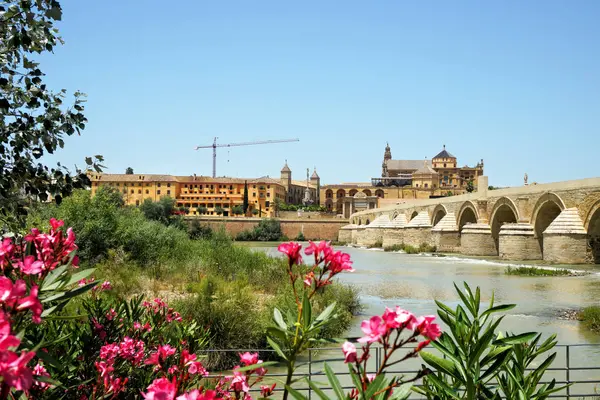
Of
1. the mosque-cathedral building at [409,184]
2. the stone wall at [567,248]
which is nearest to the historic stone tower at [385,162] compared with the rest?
the mosque-cathedral building at [409,184]

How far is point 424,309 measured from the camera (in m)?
13.0

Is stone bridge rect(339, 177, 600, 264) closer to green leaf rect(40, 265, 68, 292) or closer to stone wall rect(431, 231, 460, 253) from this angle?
→ stone wall rect(431, 231, 460, 253)

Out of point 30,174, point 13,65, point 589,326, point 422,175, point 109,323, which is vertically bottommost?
point 589,326

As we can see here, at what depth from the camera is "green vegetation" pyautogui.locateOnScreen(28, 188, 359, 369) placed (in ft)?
26.1

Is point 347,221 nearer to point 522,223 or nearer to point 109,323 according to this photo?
point 522,223

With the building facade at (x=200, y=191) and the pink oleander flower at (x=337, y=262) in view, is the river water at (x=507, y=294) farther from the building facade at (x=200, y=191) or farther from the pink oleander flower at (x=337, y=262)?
the building facade at (x=200, y=191)

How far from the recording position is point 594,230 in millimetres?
23953

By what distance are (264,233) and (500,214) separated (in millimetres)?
34177

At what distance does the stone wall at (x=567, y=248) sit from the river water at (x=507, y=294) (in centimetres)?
101

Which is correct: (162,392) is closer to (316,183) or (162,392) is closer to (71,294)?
(71,294)

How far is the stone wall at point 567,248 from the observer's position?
23.8 metres

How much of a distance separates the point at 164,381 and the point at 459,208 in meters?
36.6

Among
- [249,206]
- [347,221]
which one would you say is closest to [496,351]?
[347,221]

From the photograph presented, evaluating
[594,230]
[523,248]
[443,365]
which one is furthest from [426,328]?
[523,248]
